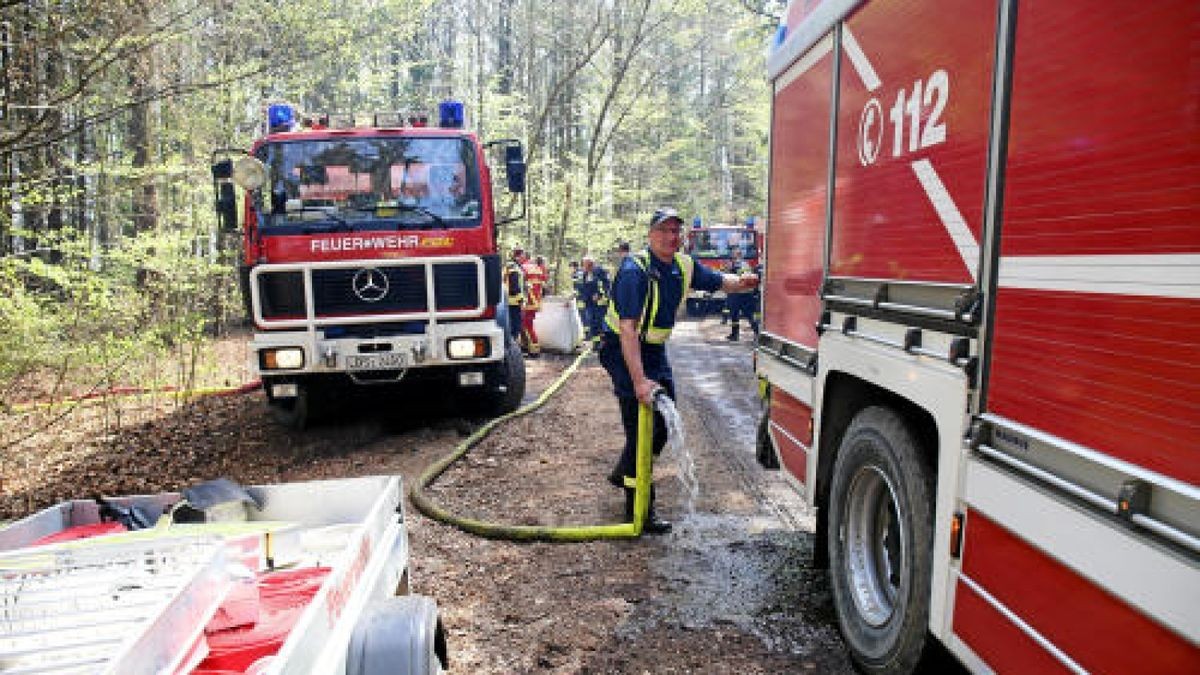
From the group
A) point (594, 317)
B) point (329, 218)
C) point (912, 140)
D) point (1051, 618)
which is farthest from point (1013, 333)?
point (594, 317)

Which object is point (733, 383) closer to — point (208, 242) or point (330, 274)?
point (330, 274)

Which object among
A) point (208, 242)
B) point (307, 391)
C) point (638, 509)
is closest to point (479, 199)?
point (307, 391)

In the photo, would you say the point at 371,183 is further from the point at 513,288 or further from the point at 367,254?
the point at 513,288

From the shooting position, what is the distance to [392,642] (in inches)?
83.3

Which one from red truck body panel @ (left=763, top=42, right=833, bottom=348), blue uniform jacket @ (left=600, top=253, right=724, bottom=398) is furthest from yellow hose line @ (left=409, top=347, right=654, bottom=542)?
red truck body panel @ (left=763, top=42, right=833, bottom=348)

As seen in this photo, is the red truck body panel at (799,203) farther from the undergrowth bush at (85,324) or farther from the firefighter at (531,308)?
the firefighter at (531,308)

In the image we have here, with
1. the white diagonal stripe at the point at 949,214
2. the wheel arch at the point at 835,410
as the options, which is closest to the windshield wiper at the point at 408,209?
the wheel arch at the point at 835,410

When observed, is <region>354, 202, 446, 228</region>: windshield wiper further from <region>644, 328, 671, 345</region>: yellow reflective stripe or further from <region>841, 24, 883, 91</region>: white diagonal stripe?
<region>841, 24, 883, 91</region>: white diagonal stripe

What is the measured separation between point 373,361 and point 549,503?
7.75 ft

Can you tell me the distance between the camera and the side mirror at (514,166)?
6.98m

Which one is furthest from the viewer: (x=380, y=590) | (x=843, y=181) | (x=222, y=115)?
(x=222, y=115)

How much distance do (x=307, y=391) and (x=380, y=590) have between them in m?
5.23

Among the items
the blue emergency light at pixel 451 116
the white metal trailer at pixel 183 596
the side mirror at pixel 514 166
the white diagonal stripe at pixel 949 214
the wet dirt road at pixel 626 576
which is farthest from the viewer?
the blue emergency light at pixel 451 116

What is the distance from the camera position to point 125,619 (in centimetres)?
179
